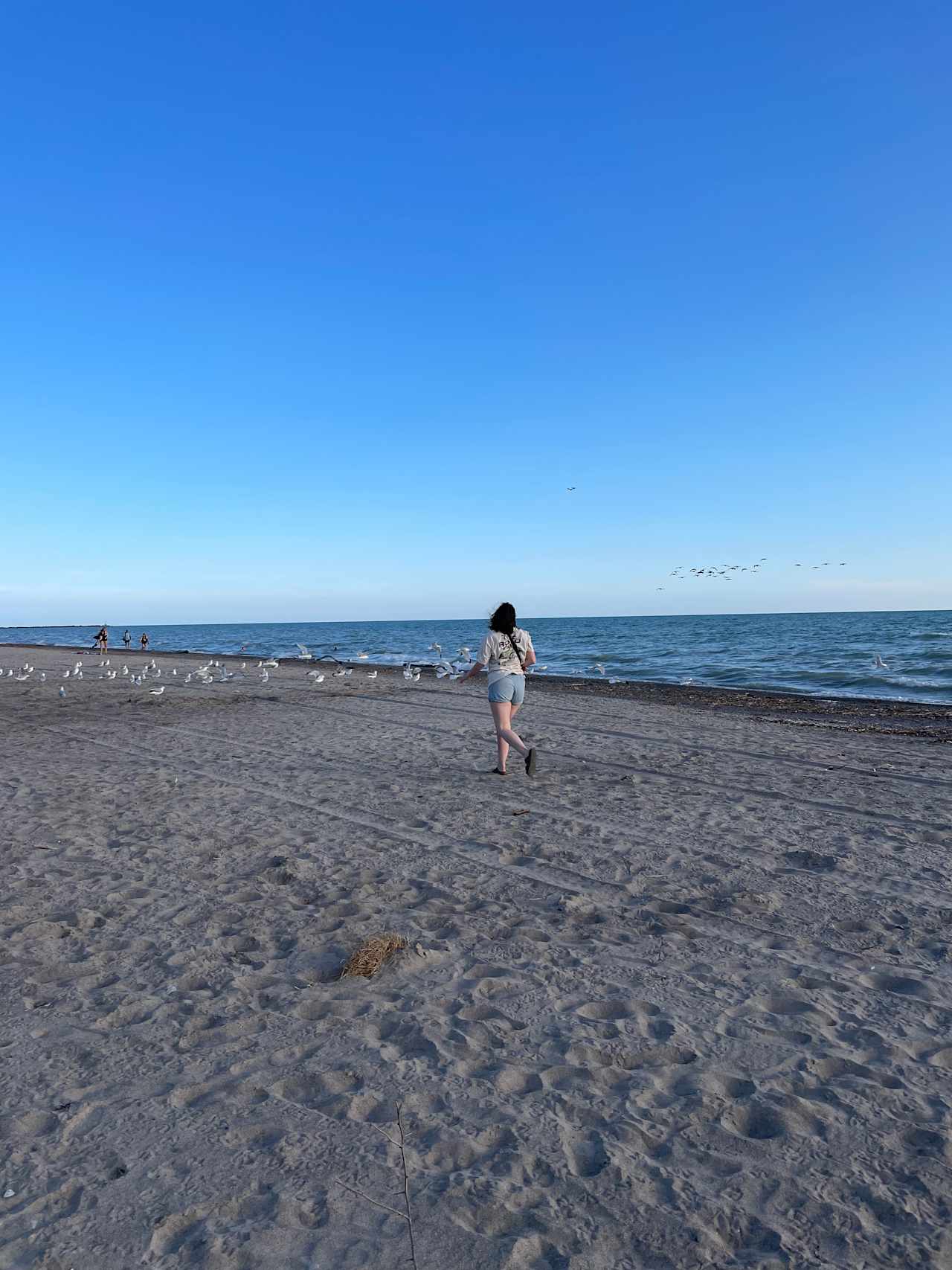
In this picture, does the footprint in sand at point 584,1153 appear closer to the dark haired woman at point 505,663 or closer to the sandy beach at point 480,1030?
the sandy beach at point 480,1030

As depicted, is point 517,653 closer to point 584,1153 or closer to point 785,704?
point 584,1153

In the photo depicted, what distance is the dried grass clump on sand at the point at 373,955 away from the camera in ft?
14.2

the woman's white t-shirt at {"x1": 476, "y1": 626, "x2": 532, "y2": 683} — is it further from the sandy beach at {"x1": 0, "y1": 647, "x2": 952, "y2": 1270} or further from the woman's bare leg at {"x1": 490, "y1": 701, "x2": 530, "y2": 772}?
the sandy beach at {"x1": 0, "y1": 647, "x2": 952, "y2": 1270}

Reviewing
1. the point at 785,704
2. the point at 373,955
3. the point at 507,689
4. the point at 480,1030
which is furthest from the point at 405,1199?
the point at 785,704

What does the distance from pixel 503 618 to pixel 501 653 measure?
386 millimetres

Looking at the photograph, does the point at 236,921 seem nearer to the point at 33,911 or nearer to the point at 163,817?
the point at 33,911

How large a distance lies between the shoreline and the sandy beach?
21.9 ft

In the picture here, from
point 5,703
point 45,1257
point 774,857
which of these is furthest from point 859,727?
point 5,703

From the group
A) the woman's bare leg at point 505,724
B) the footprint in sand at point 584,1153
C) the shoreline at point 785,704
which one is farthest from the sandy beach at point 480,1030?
the shoreline at point 785,704

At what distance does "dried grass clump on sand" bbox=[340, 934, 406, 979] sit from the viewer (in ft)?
14.2

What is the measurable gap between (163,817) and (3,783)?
298 centimetres

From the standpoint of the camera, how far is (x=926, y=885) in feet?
18.4

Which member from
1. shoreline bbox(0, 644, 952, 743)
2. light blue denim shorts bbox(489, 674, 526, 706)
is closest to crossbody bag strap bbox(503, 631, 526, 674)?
light blue denim shorts bbox(489, 674, 526, 706)

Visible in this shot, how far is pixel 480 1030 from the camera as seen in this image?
3.73m
